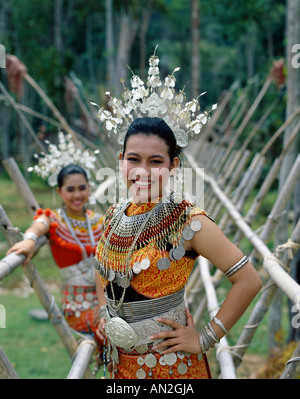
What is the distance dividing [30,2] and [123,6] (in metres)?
3.38

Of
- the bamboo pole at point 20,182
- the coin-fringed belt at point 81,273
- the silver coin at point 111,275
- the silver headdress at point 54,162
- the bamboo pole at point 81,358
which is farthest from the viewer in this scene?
the silver headdress at point 54,162

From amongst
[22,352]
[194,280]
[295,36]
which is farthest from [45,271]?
[295,36]

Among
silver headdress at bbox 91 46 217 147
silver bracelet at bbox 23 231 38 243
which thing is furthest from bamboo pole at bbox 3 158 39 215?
silver headdress at bbox 91 46 217 147

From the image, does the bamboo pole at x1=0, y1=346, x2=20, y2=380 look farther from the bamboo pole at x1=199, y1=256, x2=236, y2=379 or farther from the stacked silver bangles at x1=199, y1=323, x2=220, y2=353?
the bamboo pole at x1=199, y1=256, x2=236, y2=379

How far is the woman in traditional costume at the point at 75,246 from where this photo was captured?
2148mm

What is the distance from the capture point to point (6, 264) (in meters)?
1.53

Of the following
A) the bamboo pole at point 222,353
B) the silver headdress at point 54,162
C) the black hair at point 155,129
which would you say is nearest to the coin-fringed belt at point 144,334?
the bamboo pole at point 222,353

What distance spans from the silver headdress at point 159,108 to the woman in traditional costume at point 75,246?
2.61 feet

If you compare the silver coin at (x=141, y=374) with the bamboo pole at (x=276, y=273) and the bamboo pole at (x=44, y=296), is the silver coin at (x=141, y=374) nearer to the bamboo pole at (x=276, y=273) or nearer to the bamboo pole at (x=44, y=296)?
the bamboo pole at (x=276, y=273)

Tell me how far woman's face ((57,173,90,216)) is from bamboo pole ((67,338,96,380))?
1.95 ft

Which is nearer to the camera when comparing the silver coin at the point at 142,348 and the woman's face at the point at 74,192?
the silver coin at the point at 142,348

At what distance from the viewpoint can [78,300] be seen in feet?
7.16
